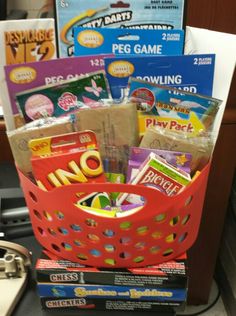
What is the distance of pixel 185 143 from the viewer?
1.82 ft

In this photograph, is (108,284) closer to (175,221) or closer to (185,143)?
(175,221)

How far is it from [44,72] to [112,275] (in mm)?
324

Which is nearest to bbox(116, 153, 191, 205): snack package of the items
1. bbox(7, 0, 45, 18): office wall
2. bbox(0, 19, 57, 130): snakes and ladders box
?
bbox(0, 19, 57, 130): snakes and ladders box

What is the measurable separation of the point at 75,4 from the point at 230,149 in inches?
19.7

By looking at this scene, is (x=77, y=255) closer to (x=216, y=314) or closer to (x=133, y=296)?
(x=133, y=296)

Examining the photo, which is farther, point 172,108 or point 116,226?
point 172,108

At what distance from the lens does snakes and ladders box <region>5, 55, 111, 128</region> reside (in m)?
0.54

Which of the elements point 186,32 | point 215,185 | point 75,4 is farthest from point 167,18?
point 215,185

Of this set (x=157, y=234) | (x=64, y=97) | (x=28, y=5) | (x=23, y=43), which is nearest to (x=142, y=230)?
(x=157, y=234)

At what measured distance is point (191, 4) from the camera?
72 centimetres

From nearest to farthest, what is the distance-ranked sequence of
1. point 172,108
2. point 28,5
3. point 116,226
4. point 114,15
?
point 116,226
point 172,108
point 114,15
point 28,5

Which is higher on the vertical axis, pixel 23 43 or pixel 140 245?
pixel 23 43

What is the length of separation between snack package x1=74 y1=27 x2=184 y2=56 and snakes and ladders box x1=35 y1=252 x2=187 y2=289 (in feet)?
1.18

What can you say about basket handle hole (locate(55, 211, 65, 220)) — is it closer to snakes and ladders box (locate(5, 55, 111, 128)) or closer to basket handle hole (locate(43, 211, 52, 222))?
basket handle hole (locate(43, 211, 52, 222))
